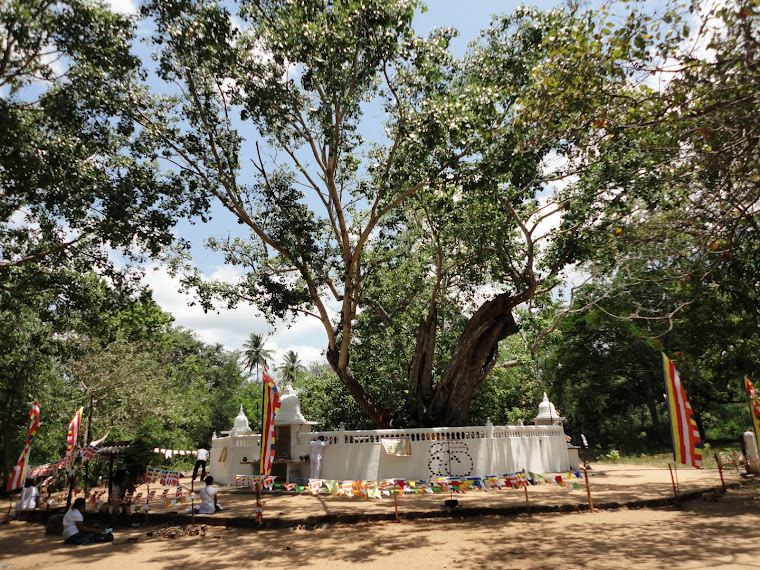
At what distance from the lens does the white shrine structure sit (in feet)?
42.2

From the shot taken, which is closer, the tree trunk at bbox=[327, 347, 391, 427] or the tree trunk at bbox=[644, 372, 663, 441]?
the tree trunk at bbox=[327, 347, 391, 427]

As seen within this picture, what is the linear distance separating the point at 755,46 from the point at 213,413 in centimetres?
4004

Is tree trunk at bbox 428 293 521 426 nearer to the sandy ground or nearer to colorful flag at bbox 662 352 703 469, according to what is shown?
the sandy ground

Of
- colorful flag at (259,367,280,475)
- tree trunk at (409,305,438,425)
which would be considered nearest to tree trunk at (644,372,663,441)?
tree trunk at (409,305,438,425)

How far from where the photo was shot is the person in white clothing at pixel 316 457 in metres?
13.4

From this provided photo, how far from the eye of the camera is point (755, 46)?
5473 mm

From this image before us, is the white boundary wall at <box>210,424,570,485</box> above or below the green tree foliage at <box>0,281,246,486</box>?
below

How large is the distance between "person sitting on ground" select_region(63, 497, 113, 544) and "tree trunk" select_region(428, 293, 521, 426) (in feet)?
28.4

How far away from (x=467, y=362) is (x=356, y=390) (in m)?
3.29

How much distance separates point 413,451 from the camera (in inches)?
508

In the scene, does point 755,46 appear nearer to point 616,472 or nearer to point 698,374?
point 698,374

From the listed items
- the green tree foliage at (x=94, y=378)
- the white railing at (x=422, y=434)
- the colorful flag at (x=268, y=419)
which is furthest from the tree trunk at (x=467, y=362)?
the green tree foliage at (x=94, y=378)

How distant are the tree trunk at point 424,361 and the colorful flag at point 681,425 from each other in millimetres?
7244

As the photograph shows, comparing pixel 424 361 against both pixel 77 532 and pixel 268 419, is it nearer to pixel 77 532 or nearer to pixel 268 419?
pixel 268 419
